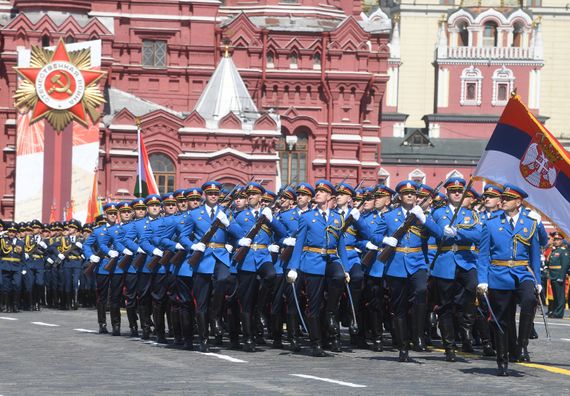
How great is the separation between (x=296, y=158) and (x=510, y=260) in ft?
170

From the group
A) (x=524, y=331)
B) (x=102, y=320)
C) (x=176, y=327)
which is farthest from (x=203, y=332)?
(x=102, y=320)

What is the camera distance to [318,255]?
65.5ft

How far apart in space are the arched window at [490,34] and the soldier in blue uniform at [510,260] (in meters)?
95.9

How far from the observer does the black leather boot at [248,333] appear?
20.4 metres

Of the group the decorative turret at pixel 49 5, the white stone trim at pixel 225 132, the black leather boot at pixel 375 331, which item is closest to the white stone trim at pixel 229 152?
the white stone trim at pixel 225 132

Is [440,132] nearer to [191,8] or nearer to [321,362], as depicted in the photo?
[191,8]

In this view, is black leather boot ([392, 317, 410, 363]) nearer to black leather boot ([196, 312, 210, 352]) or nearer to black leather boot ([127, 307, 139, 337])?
black leather boot ([196, 312, 210, 352])

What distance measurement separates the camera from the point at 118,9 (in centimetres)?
6769

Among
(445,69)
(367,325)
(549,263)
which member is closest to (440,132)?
(445,69)

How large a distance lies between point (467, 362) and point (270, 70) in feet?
166

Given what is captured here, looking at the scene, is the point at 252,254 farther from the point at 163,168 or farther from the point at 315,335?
the point at 163,168

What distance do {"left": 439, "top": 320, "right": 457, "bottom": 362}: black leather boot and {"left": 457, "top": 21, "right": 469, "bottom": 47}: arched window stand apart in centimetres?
9487

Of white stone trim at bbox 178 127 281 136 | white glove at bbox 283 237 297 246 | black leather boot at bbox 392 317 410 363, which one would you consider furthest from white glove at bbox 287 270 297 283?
white stone trim at bbox 178 127 281 136

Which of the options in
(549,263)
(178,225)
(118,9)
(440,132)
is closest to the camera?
(178,225)
